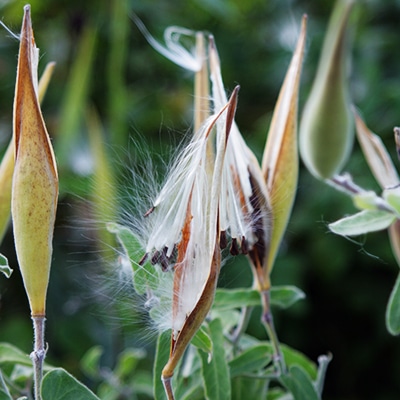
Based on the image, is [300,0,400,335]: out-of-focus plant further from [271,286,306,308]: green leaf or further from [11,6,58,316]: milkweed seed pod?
[11,6,58,316]: milkweed seed pod

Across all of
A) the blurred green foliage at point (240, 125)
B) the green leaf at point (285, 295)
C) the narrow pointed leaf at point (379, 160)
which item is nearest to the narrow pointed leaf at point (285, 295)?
the green leaf at point (285, 295)

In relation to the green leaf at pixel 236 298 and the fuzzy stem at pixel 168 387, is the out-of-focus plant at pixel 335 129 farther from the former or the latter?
the fuzzy stem at pixel 168 387

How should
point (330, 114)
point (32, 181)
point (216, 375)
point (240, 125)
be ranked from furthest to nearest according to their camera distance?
point (240, 125), point (330, 114), point (216, 375), point (32, 181)

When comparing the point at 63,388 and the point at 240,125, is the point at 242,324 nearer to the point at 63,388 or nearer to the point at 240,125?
the point at 63,388

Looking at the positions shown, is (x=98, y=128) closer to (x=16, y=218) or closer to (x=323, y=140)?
(x=323, y=140)

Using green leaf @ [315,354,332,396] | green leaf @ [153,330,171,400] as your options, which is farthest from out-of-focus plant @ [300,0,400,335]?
green leaf @ [153,330,171,400]

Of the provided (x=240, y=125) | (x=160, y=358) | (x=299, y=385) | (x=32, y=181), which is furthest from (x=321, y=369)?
(x=240, y=125)

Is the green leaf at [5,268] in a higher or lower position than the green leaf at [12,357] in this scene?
higher
